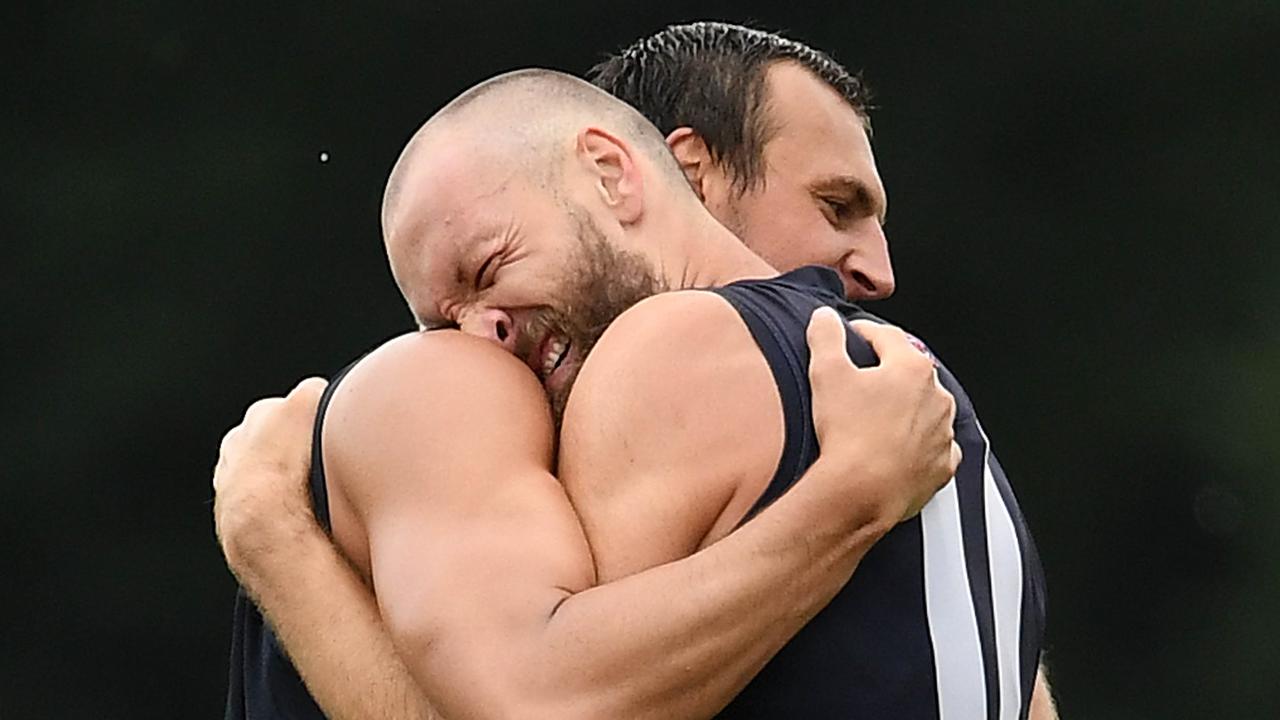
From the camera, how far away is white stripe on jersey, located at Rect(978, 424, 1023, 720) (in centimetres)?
199

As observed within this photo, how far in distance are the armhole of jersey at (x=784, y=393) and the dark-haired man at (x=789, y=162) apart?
2.07 feet

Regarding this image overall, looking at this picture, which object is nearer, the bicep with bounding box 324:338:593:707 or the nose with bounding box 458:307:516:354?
the bicep with bounding box 324:338:593:707

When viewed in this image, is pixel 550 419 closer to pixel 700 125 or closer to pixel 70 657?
pixel 700 125

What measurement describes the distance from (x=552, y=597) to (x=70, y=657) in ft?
13.0

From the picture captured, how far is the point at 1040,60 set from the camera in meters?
5.53

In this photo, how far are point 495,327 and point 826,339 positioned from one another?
0.32m

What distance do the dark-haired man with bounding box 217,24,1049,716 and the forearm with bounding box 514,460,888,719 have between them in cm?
76

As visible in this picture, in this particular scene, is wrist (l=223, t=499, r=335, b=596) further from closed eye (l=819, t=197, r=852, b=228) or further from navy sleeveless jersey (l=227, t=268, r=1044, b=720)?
closed eye (l=819, t=197, r=852, b=228)

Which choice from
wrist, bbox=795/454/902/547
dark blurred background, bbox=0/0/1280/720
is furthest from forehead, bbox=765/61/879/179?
dark blurred background, bbox=0/0/1280/720

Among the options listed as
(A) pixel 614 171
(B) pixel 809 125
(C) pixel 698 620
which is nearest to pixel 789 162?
(B) pixel 809 125

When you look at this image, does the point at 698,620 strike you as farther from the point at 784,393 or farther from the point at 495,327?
the point at 495,327

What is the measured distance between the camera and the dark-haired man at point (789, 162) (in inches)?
99.4

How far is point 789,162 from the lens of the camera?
2539 mm

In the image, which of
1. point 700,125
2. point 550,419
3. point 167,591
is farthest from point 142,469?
point 550,419
